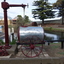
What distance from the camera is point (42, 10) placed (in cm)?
3947

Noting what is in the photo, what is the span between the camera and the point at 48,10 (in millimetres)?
37562

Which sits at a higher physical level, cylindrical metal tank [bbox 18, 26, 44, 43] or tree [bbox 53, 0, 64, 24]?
tree [bbox 53, 0, 64, 24]

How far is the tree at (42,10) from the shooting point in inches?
1495

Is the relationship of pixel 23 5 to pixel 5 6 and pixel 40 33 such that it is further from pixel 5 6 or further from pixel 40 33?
pixel 40 33

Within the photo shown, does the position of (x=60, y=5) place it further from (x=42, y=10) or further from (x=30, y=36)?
(x=30, y=36)

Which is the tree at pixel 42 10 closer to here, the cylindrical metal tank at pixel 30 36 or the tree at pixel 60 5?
the tree at pixel 60 5

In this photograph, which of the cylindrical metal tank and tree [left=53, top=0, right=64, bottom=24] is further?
tree [left=53, top=0, right=64, bottom=24]

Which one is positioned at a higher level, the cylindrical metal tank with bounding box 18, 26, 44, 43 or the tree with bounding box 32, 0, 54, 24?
the tree with bounding box 32, 0, 54, 24

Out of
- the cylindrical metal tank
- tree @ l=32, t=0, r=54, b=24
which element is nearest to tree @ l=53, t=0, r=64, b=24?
tree @ l=32, t=0, r=54, b=24

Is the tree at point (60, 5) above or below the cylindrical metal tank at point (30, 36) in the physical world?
→ above

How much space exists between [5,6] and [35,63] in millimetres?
3740

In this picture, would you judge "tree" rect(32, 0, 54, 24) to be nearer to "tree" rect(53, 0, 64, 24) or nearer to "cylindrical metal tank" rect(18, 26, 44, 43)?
"tree" rect(53, 0, 64, 24)

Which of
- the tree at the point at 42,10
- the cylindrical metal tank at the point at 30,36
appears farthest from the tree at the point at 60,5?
the cylindrical metal tank at the point at 30,36

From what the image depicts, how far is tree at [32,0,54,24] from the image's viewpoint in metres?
38.0
